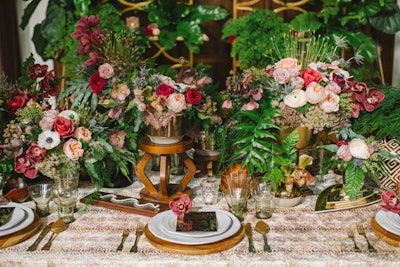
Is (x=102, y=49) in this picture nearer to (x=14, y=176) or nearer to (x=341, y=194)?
(x=14, y=176)

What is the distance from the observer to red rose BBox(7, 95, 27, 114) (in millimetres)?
1729

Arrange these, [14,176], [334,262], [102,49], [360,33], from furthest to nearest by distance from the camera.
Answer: [360,33] < [102,49] < [14,176] < [334,262]

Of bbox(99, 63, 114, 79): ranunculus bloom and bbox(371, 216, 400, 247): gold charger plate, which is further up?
bbox(99, 63, 114, 79): ranunculus bloom

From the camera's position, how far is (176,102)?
5.05 ft

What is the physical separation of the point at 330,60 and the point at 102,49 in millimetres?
831

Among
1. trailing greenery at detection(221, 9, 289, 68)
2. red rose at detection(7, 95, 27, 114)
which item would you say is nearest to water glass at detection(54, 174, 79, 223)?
red rose at detection(7, 95, 27, 114)

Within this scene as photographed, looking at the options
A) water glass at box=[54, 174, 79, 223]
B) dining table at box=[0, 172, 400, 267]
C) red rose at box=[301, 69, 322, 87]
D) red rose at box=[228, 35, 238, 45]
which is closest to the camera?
dining table at box=[0, 172, 400, 267]

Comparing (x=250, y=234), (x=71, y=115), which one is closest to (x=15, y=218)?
(x=71, y=115)

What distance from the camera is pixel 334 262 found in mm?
1247

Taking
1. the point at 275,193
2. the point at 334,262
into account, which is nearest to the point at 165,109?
the point at 275,193

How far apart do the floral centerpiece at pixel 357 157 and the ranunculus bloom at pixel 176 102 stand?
0.51 metres

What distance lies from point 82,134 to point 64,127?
0.07 meters

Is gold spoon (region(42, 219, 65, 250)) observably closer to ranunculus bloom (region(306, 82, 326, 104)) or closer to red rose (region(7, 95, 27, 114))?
red rose (region(7, 95, 27, 114))

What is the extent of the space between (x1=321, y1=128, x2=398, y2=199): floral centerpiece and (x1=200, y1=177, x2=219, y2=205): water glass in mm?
404
